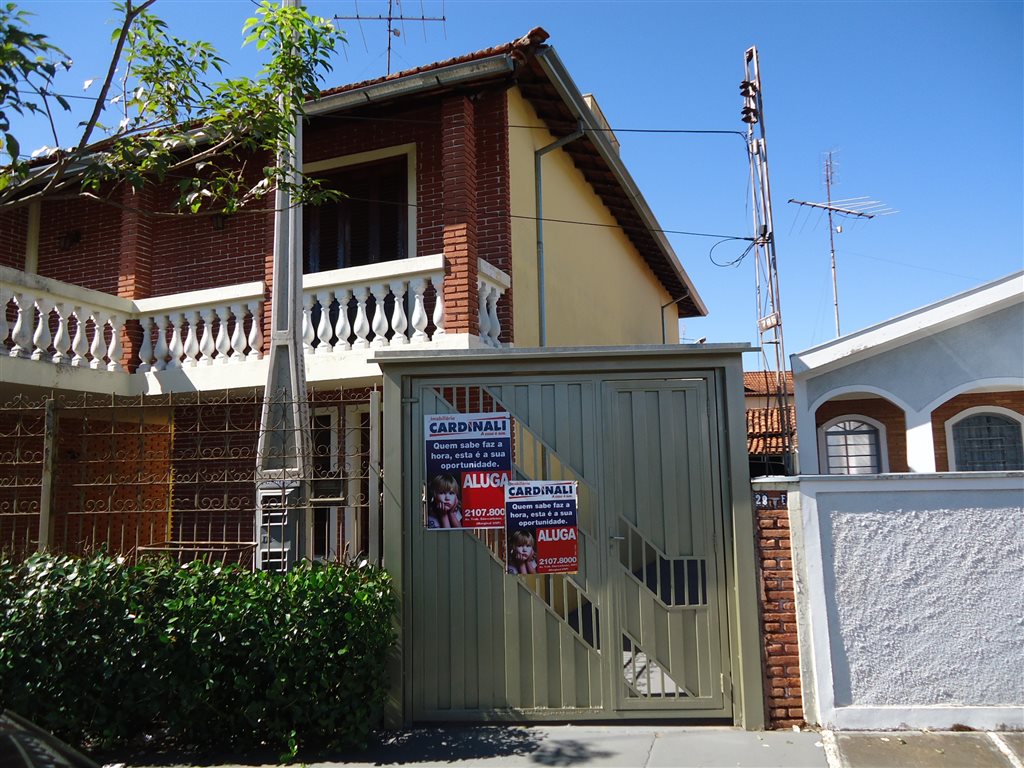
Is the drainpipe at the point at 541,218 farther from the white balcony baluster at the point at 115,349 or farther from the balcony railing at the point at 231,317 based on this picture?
the white balcony baluster at the point at 115,349

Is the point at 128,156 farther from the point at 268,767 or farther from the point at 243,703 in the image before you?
the point at 268,767

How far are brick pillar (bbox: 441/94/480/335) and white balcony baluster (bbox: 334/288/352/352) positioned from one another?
118 cm

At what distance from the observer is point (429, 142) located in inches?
354

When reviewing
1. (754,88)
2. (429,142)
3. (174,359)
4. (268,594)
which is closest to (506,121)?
(429,142)

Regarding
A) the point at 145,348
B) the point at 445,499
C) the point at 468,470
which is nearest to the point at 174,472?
the point at 145,348

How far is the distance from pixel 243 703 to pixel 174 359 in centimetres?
567

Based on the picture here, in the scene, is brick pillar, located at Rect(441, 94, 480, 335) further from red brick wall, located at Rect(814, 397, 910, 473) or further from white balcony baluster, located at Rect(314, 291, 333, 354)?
red brick wall, located at Rect(814, 397, 910, 473)

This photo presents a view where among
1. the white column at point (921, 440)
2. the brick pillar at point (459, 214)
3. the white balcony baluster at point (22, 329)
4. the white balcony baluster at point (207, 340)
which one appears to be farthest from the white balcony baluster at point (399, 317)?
the white column at point (921, 440)

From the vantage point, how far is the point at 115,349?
9.22 m

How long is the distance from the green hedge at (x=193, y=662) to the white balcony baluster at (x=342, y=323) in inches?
146

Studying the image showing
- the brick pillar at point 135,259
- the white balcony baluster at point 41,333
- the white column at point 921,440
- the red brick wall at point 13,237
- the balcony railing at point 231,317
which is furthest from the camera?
the red brick wall at point 13,237

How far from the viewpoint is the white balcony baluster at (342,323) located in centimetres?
809

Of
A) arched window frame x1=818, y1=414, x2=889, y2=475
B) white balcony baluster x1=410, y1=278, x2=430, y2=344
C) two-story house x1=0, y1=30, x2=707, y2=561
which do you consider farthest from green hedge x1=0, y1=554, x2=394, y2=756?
arched window frame x1=818, y1=414, x2=889, y2=475

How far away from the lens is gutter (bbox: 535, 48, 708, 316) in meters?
8.45
